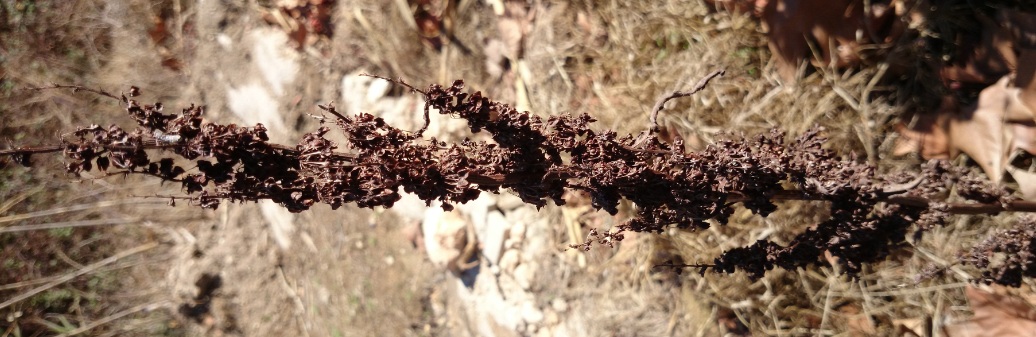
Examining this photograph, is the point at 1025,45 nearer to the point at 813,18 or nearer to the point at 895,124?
the point at 895,124

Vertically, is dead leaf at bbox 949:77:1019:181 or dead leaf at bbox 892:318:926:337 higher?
dead leaf at bbox 949:77:1019:181

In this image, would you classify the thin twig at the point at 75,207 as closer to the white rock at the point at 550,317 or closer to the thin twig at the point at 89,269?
the thin twig at the point at 89,269

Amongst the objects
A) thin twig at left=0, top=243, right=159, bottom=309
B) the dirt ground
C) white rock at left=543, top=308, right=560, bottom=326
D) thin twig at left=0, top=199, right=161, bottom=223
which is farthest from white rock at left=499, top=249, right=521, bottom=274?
thin twig at left=0, top=243, right=159, bottom=309

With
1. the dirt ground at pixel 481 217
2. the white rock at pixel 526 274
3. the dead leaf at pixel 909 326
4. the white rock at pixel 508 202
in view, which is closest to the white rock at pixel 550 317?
the dirt ground at pixel 481 217

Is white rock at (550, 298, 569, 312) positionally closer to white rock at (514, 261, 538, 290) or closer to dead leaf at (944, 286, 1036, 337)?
white rock at (514, 261, 538, 290)

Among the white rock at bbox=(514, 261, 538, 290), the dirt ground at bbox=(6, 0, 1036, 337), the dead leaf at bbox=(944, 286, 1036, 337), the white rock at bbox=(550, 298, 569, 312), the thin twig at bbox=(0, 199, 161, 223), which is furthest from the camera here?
the thin twig at bbox=(0, 199, 161, 223)

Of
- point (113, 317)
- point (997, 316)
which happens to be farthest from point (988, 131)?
point (113, 317)
